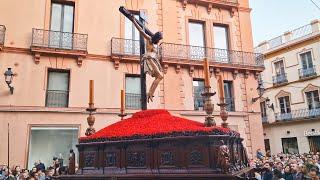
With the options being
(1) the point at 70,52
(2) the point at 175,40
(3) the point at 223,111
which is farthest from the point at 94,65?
(3) the point at 223,111

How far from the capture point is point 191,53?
15.6m

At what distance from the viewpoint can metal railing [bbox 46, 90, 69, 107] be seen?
1305 cm

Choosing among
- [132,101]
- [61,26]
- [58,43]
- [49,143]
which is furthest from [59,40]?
[49,143]

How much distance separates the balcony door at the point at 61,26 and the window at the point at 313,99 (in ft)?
59.9

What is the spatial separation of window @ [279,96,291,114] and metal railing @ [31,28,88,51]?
18.2 m

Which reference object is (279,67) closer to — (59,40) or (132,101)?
(132,101)

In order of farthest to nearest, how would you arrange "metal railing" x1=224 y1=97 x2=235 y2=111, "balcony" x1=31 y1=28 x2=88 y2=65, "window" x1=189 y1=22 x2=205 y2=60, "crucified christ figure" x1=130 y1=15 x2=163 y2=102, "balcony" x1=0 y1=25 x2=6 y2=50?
"metal railing" x1=224 y1=97 x2=235 y2=111 < "window" x1=189 y1=22 x2=205 y2=60 < "balcony" x1=31 y1=28 x2=88 y2=65 < "balcony" x1=0 y1=25 x2=6 y2=50 < "crucified christ figure" x1=130 y1=15 x2=163 y2=102

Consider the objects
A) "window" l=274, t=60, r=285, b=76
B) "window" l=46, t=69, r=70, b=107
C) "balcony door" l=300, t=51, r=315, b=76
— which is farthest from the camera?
"window" l=274, t=60, r=285, b=76

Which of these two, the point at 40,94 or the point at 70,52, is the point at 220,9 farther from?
the point at 40,94

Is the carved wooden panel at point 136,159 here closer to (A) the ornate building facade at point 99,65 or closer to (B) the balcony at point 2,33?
(A) the ornate building facade at point 99,65

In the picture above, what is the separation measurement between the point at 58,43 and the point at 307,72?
1884 centimetres

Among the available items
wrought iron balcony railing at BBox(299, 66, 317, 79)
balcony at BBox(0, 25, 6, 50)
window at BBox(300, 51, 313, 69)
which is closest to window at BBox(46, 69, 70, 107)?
balcony at BBox(0, 25, 6, 50)

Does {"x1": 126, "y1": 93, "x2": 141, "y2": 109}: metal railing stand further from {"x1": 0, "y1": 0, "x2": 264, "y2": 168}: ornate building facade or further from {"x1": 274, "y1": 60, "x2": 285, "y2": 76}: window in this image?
{"x1": 274, "y1": 60, "x2": 285, "y2": 76}: window

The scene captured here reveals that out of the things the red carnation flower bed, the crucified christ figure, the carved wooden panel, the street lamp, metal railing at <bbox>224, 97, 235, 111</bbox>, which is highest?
the street lamp
